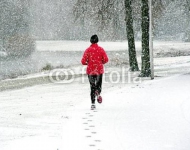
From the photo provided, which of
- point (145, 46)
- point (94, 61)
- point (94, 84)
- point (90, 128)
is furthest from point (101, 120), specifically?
point (145, 46)

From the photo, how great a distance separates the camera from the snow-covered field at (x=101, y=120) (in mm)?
8031

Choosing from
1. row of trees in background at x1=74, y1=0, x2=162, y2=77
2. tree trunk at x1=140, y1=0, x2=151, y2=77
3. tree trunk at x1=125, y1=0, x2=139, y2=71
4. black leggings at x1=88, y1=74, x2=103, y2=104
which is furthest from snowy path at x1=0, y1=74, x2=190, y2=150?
tree trunk at x1=125, y1=0, x2=139, y2=71

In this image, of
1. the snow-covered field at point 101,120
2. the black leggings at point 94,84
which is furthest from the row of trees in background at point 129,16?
the black leggings at point 94,84

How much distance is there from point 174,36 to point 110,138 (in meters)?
75.3

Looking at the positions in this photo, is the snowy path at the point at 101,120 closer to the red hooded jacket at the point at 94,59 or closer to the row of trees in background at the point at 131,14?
the red hooded jacket at the point at 94,59

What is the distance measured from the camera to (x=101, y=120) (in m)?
10.3

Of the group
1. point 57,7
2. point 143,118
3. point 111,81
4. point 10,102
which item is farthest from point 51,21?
point 143,118

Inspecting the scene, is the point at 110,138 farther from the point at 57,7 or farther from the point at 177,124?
the point at 57,7

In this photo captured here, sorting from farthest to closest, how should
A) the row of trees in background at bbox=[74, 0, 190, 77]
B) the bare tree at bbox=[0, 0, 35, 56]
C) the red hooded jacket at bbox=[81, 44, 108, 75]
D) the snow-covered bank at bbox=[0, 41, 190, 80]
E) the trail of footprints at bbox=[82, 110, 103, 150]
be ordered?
1. the bare tree at bbox=[0, 0, 35, 56]
2. the snow-covered bank at bbox=[0, 41, 190, 80]
3. the row of trees in background at bbox=[74, 0, 190, 77]
4. the red hooded jacket at bbox=[81, 44, 108, 75]
5. the trail of footprints at bbox=[82, 110, 103, 150]

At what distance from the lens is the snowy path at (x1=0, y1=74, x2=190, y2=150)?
316 inches

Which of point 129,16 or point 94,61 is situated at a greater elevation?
point 129,16

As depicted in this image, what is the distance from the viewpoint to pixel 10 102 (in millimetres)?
A: 14719

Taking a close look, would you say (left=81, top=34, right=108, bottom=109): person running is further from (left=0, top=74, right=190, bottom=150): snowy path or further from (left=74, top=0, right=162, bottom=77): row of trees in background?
(left=74, top=0, right=162, bottom=77): row of trees in background

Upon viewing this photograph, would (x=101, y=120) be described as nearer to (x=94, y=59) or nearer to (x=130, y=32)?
(x=94, y=59)
